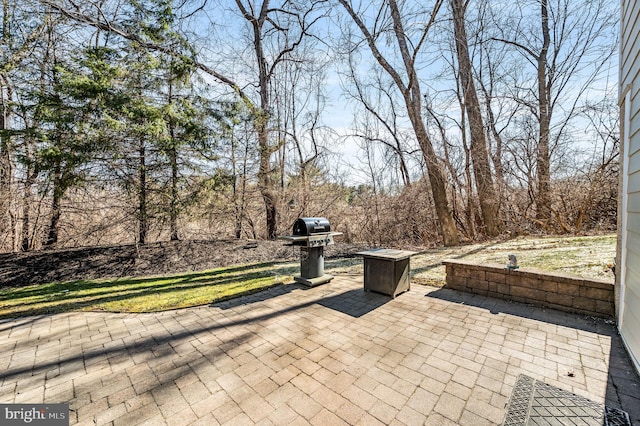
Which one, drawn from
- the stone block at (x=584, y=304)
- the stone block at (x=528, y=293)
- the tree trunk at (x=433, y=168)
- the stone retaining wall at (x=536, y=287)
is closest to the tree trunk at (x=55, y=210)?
the stone retaining wall at (x=536, y=287)

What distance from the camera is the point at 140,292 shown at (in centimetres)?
Answer: 460

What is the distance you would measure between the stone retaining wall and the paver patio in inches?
6.6

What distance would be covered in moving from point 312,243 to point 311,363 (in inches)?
85.8

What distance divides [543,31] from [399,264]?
1126 cm

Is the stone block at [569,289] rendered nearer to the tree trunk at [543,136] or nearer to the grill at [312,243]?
the grill at [312,243]

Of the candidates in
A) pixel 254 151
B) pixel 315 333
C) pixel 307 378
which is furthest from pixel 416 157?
pixel 307 378

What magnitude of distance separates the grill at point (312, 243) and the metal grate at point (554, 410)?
3.03 meters

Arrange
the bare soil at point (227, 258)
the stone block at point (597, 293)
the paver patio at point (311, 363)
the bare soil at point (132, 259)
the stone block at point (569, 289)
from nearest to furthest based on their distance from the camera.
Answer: the paver patio at point (311, 363) → the stone block at point (597, 293) → the stone block at point (569, 289) → the bare soil at point (227, 258) → the bare soil at point (132, 259)

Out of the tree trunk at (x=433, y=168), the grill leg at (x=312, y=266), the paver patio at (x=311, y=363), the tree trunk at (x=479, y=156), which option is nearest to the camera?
the paver patio at (x=311, y=363)

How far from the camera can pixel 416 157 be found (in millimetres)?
9469

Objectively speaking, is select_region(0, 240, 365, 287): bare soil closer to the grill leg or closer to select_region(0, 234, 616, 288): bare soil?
select_region(0, 234, 616, 288): bare soil

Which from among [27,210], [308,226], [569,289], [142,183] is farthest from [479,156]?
[27,210]

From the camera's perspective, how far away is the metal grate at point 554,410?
65.2 inches

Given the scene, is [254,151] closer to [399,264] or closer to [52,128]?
[52,128]
